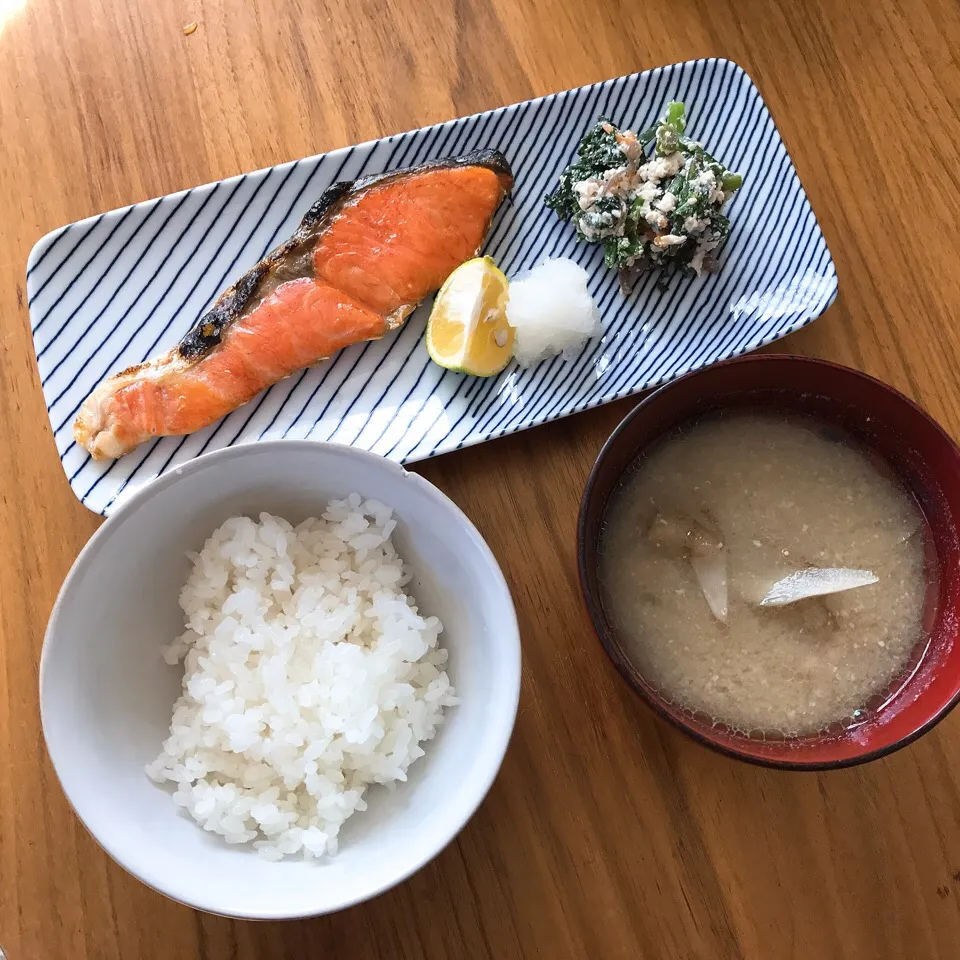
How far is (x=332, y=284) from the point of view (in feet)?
4.72

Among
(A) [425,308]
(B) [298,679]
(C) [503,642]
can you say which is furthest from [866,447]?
(B) [298,679]

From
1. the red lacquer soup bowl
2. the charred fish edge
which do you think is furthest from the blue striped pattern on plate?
the red lacquer soup bowl

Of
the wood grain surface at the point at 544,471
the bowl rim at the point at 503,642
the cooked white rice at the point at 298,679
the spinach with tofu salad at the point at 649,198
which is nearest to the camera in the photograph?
the bowl rim at the point at 503,642

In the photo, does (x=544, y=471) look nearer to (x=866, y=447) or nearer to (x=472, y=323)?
(x=472, y=323)

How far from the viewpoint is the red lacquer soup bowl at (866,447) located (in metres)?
1.07

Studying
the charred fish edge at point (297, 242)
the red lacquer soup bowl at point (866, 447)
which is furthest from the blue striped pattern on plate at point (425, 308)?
the red lacquer soup bowl at point (866, 447)

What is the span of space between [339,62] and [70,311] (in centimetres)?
64

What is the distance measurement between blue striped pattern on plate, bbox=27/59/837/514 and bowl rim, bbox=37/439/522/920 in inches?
11.7

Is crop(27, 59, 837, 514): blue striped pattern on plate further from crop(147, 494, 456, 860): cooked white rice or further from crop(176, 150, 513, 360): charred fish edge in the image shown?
crop(147, 494, 456, 860): cooked white rice

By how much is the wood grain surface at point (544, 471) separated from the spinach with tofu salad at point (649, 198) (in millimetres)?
180

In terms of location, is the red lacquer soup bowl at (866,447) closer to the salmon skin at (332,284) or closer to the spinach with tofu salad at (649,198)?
the spinach with tofu salad at (649,198)

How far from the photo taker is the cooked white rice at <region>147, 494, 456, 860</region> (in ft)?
3.53

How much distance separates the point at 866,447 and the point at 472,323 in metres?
0.63

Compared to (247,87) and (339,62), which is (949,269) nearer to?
(339,62)
